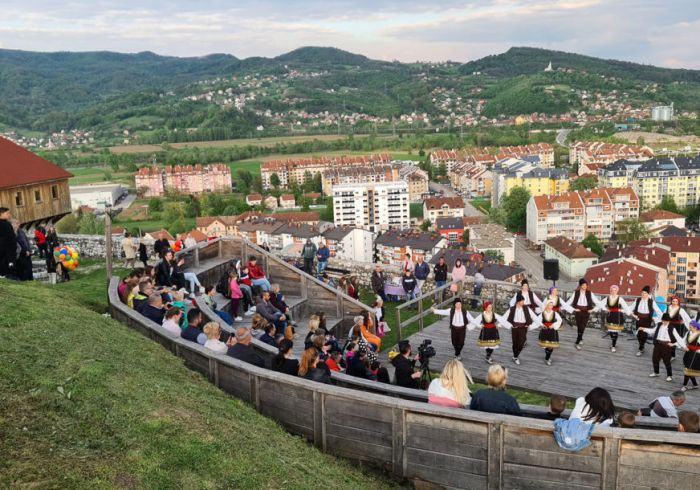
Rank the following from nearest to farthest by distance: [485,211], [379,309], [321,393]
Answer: [321,393] → [379,309] → [485,211]

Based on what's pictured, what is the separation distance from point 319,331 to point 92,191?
359 feet

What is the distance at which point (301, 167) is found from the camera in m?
142

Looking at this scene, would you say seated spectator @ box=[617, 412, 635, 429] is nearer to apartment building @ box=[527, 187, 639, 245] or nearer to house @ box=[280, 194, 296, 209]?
apartment building @ box=[527, 187, 639, 245]

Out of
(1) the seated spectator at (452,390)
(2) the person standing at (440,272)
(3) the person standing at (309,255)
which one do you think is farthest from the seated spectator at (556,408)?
(3) the person standing at (309,255)

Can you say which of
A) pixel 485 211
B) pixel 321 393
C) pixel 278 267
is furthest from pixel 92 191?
pixel 321 393

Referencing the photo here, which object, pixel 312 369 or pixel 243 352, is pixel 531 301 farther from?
pixel 243 352

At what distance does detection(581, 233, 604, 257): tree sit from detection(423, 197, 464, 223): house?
20293 mm

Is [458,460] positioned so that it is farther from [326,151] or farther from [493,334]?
[326,151]

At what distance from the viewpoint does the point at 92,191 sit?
109 meters

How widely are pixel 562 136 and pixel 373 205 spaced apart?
320 ft

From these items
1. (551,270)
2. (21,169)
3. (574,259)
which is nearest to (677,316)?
(551,270)

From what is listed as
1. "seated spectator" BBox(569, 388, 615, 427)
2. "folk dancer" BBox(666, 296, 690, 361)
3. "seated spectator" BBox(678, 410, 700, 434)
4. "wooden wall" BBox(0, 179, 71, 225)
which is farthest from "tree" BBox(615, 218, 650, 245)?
"seated spectator" BBox(569, 388, 615, 427)

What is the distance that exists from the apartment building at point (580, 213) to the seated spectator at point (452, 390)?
9459 centimetres

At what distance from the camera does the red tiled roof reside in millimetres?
20078
